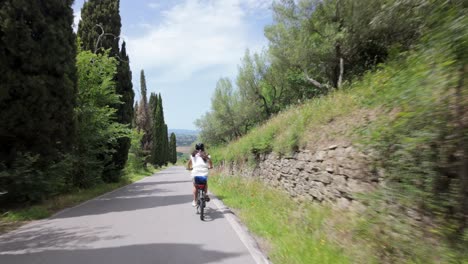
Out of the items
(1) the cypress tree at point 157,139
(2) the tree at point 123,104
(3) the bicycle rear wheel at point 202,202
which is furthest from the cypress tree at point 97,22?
(1) the cypress tree at point 157,139

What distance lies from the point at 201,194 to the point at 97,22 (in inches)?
666

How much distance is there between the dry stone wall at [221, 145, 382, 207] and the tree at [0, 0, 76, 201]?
7.81 meters

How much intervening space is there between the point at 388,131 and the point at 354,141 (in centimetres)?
178

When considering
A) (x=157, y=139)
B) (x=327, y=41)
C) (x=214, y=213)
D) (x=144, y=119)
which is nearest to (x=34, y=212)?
(x=214, y=213)

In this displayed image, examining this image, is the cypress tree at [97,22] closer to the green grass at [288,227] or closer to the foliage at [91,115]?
the foliage at [91,115]

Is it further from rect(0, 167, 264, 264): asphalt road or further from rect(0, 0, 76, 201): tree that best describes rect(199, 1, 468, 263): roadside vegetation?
rect(0, 0, 76, 201): tree

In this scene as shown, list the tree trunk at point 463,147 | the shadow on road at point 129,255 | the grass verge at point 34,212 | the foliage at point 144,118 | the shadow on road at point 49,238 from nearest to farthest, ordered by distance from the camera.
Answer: the tree trunk at point 463,147, the shadow on road at point 129,255, the shadow on road at point 49,238, the grass verge at point 34,212, the foliage at point 144,118

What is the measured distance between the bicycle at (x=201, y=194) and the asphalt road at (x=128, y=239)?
0.82 feet

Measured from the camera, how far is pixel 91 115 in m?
17.8

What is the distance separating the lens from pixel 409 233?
443cm

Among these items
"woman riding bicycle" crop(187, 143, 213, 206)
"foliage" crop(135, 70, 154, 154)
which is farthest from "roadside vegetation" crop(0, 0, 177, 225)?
"foliage" crop(135, 70, 154, 154)

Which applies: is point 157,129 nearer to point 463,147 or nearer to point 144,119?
point 144,119

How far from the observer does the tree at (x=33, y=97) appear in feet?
35.7

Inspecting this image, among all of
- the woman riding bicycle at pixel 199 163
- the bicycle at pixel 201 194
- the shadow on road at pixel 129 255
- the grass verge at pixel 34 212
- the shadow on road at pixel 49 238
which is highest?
the woman riding bicycle at pixel 199 163
